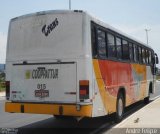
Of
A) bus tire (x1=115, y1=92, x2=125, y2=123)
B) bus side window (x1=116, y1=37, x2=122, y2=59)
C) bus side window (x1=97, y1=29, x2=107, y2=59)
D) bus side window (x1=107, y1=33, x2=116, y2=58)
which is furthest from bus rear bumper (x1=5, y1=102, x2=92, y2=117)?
bus side window (x1=116, y1=37, x2=122, y2=59)

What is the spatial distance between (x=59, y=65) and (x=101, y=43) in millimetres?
1680

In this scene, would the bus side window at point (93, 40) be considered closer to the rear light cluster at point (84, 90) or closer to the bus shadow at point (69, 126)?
the rear light cluster at point (84, 90)

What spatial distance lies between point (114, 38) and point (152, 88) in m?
9.03

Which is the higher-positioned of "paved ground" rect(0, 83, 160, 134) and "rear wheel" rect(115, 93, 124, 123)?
"rear wheel" rect(115, 93, 124, 123)

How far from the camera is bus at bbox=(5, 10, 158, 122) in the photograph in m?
10.2

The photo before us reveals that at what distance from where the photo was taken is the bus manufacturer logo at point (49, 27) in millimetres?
10719

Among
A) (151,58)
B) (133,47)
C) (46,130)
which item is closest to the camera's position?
(46,130)

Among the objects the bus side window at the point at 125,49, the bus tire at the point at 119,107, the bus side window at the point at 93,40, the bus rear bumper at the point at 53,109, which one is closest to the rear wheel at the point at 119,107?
the bus tire at the point at 119,107

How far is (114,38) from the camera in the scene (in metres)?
13.1

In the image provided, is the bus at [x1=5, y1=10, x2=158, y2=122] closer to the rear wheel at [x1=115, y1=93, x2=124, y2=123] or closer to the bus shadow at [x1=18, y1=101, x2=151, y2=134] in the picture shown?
the bus shadow at [x1=18, y1=101, x2=151, y2=134]

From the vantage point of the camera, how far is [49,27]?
10.8 meters

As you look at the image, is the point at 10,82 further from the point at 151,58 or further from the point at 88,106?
the point at 151,58

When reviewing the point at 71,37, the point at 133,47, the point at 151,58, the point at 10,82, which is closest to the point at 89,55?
the point at 71,37

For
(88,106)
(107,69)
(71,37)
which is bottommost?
(88,106)
